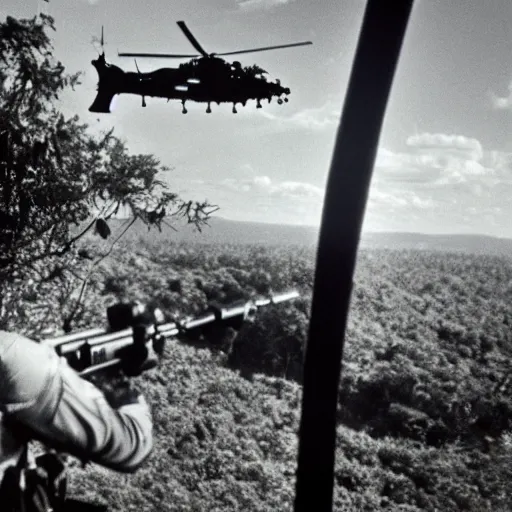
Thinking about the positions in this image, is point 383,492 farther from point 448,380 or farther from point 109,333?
point 109,333

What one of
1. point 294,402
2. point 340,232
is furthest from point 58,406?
point 294,402

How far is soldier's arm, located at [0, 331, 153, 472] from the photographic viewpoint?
1.75 m

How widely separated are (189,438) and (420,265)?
91.6 ft

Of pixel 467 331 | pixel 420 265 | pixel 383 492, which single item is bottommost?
pixel 383 492

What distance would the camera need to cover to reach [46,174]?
29.9 ft

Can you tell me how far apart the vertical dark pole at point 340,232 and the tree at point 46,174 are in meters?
8.17

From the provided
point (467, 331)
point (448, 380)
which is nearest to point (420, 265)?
point (467, 331)

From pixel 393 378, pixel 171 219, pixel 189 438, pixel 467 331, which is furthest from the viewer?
pixel 467 331

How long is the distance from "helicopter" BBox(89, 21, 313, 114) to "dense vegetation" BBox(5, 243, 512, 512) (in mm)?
4855

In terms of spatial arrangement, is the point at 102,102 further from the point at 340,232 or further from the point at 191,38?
the point at 340,232

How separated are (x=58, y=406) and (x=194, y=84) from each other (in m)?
7.17

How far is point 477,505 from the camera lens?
30.7 ft

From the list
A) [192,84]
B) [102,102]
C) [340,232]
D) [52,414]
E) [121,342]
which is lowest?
[52,414]

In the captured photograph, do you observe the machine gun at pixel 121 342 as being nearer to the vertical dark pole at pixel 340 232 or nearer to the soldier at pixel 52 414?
the soldier at pixel 52 414
